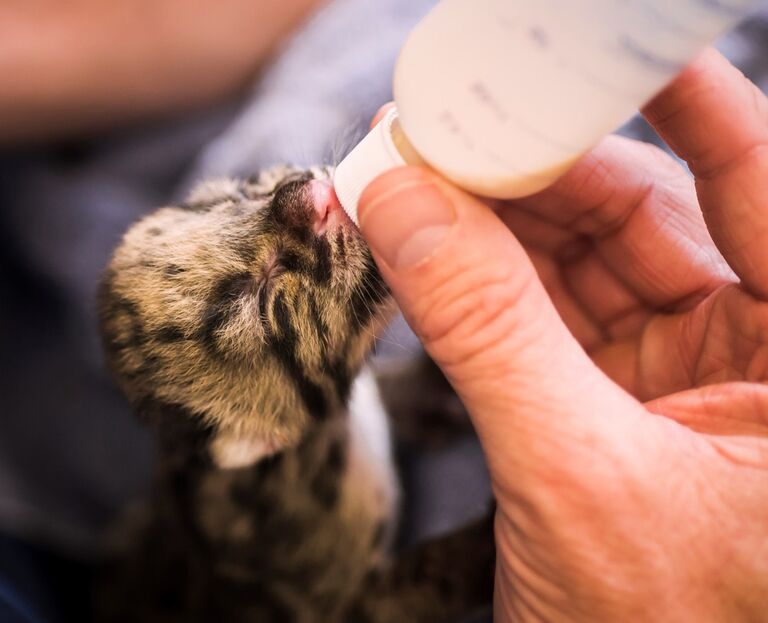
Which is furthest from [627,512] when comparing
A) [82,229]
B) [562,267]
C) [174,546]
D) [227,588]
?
[82,229]

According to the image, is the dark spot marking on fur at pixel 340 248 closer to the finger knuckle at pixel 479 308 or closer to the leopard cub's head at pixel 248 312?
the leopard cub's head at pixel 248 312

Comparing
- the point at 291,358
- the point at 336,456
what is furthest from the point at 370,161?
the point at 336,456

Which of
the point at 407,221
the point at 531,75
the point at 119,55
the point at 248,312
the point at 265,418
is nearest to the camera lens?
the point at 531,75

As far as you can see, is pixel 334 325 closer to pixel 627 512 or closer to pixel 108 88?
pixel 627 512

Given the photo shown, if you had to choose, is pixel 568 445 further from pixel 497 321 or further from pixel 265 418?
pixel 265 418

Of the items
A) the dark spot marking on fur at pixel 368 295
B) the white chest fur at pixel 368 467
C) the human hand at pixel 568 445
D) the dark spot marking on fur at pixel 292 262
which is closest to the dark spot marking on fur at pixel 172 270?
the dark spot marking on fur at pixel 292 262

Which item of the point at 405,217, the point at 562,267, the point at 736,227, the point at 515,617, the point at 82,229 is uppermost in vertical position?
the point at 405,217

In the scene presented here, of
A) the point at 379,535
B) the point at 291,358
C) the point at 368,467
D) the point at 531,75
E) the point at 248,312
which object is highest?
the point at 531,75
